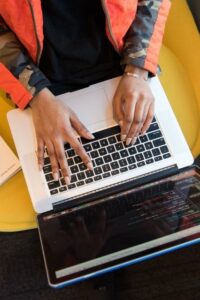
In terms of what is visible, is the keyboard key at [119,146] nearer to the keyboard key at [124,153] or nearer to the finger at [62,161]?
Answer: the keyboard key at [124,153]

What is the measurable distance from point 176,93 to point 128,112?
6.4 inches

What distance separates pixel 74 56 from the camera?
2.65 ft

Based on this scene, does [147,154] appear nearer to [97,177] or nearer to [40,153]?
[97,177]

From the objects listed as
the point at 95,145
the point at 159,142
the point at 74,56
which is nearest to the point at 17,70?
the point at 74,56

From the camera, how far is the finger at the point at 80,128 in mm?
768

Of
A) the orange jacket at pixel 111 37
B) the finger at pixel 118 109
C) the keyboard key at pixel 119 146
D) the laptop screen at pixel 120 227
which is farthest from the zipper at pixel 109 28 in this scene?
the laptop screen at pixel 120 227

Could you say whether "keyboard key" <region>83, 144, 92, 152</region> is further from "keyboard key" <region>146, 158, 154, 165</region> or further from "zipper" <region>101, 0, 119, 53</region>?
"zipper" <region>101, 0, 119, 53</region>

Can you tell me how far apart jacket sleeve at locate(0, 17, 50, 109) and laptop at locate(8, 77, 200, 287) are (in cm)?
6

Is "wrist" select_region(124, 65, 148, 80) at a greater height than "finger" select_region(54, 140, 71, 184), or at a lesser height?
greater

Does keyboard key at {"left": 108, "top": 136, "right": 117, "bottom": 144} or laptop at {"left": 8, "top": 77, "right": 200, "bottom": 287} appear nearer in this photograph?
laptop at {"left": 8, "top": 77, "right": 200, "bottom": 287}

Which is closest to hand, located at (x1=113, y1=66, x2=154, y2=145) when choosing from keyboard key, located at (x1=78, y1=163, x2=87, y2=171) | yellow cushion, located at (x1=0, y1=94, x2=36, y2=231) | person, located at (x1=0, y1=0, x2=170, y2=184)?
person, located at (x1=0, y1=0, x2=170, y2=184)

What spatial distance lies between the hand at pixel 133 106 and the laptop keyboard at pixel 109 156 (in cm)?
2

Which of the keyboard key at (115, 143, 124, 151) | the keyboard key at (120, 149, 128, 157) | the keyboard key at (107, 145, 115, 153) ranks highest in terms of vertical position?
the keyboard key at (107, 145, 115, 153)

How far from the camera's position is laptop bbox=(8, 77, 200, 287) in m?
0.67
